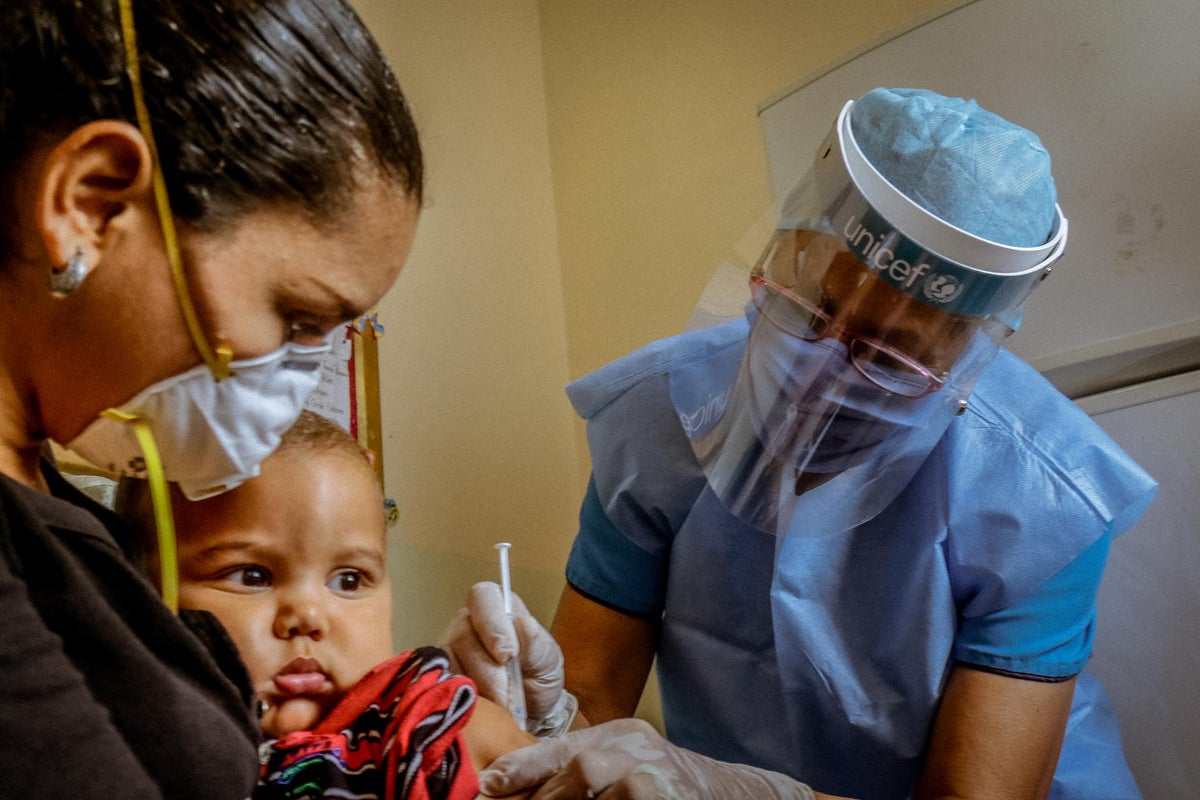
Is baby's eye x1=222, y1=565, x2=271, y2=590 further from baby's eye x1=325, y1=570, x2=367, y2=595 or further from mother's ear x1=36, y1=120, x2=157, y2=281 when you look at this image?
mother's ear x1=36, y1=120, x2=157, y2=281

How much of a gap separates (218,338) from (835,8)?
5.71ft

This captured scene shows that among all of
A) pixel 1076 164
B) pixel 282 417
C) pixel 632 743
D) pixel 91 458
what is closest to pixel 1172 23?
pixel 1076 164

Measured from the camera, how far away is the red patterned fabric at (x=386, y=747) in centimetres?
75

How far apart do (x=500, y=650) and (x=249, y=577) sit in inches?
10.3

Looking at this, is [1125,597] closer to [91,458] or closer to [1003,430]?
[1003,430]

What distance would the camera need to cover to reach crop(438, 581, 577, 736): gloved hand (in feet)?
3.29

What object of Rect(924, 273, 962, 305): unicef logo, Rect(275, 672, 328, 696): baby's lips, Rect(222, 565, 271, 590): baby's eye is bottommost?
Rect(275, 672, 328, 696): baby's lips

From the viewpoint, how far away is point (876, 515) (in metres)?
1.19

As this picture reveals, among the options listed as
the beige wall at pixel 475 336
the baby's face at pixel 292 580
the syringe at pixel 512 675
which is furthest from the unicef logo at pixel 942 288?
the beige wall at pixel 475 336

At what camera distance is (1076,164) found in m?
1.47

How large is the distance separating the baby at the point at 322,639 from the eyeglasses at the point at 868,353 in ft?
1.65

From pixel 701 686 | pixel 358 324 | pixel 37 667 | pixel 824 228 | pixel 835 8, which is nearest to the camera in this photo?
pixel 37 667

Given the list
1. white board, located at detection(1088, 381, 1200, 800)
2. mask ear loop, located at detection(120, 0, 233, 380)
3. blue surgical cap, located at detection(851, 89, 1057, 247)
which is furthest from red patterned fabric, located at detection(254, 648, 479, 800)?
white board, located at detection(1088, 381, 1200, 800)

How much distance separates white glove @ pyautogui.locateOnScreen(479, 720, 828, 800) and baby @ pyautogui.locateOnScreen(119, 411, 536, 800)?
1.9 inches
